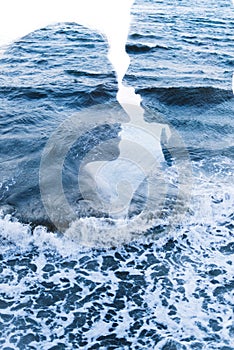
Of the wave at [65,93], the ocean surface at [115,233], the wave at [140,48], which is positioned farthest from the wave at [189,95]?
the wave at [140,48]

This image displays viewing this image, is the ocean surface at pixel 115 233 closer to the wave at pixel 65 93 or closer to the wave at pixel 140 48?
the wave at pixel 65 93

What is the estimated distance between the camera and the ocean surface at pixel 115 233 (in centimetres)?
486

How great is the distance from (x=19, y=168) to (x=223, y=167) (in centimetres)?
366

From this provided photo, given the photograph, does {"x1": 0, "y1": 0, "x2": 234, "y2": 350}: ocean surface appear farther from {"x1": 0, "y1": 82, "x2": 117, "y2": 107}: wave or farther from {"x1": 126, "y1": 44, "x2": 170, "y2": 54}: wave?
{"x1": 126, "y1": 44, "x2": 170, "y2": 54}: wave

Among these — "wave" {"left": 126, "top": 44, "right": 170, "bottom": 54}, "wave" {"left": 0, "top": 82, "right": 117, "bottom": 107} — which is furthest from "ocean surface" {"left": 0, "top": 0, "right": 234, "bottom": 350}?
"wave" {"left": 126, "top": 44, "right": 170, "bottom": 54}

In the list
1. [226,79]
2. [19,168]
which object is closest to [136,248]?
[19,168]

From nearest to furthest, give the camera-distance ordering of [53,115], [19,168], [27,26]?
1. [19,168]
2. [53,115]
3. [27,26]

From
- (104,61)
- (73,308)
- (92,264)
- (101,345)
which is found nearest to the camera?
(101,345)

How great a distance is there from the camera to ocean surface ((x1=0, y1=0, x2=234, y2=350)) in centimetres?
486

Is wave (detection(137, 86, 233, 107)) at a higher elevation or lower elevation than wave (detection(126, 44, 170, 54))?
lower

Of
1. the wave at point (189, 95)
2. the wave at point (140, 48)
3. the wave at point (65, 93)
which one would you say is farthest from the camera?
the wave at point (140, 48)

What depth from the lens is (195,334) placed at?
475 centimetres

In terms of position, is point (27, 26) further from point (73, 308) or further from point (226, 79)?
point (73, 308)

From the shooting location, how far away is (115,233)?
6160mm
